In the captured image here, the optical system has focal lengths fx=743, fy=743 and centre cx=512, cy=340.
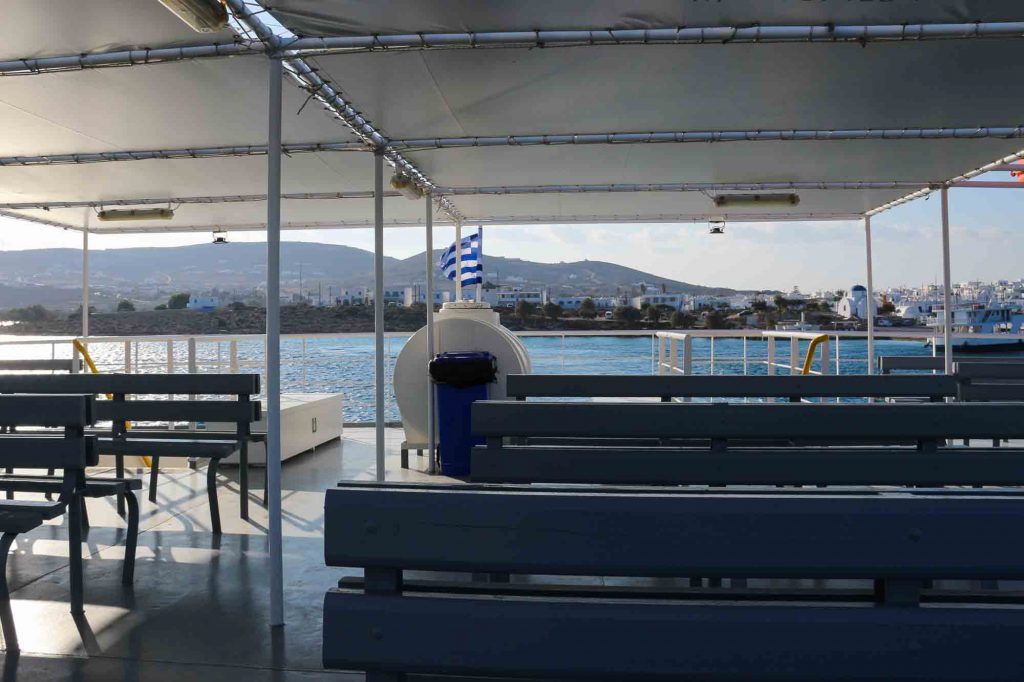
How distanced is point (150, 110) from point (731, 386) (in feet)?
11.6

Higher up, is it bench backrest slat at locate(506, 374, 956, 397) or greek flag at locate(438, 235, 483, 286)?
greek flag at locate(438, 235, 483, 286)

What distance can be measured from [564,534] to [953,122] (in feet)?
14.6

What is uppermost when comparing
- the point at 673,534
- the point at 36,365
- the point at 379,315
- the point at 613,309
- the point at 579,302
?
the point at 579,302

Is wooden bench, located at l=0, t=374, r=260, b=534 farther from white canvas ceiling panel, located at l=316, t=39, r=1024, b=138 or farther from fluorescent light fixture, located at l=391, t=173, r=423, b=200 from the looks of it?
white canvas ceiling panel, located at l=316, t=39, r=1024, b=138

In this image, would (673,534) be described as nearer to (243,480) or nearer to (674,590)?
(674,590)

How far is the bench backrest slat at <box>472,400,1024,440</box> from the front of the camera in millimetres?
2736

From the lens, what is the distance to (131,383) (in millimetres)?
4848

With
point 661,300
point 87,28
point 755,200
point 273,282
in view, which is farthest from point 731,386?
point 661,300

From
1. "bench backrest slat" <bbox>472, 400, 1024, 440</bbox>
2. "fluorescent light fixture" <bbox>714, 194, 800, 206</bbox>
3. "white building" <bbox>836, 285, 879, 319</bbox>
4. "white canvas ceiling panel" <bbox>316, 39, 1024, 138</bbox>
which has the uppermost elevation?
"fluorescent light fixture" <bbox>714, 194, 800, 206</bbox>

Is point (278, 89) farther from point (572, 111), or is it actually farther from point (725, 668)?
point (725, 668)

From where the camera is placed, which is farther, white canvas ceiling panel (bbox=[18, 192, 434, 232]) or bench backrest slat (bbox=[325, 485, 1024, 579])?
Result: white canvas ceiling panel (bbox=[18, 192, 434, 232])

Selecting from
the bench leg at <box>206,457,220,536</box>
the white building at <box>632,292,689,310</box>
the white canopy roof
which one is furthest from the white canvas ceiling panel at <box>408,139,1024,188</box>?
the white building at <box>632,292,689,310</box>

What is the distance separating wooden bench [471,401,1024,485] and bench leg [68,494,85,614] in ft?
5.57

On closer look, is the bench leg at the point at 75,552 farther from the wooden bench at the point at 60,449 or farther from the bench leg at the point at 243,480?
the bench leg at the point at 243,480
